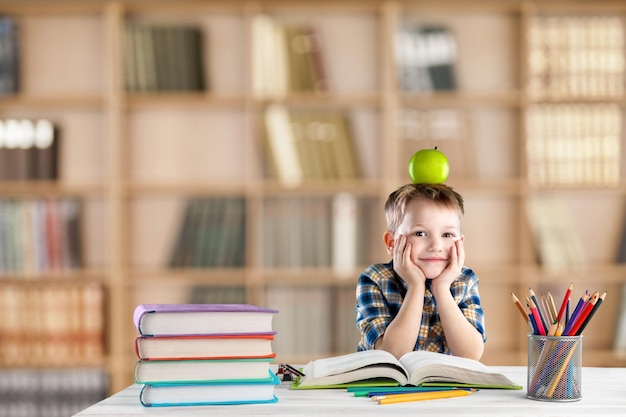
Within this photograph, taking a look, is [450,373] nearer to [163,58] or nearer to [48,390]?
[163,58]

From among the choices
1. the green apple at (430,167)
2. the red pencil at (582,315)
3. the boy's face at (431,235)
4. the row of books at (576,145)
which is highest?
the row of books at (576,145)

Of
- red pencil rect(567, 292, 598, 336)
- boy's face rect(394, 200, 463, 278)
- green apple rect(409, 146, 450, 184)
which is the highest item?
green apple rect(409, 146, 450, 184)

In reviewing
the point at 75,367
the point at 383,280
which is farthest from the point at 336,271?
the point at 383,280

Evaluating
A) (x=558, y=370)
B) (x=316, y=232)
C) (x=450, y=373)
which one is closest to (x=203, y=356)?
(x=450, y=373)

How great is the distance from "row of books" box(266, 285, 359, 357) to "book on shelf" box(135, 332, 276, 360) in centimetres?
236

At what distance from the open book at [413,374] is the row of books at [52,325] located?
244 cm

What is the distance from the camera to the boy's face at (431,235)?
1.74m

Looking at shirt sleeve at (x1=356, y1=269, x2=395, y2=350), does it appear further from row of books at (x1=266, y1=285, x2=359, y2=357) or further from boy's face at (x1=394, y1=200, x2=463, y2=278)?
row of books at (x1=266, y1=285, x2=359, y2=357)

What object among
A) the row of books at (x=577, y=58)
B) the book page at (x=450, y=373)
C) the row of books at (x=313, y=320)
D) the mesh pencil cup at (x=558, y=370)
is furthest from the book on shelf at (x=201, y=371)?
the row of books at (x=577, y=58)

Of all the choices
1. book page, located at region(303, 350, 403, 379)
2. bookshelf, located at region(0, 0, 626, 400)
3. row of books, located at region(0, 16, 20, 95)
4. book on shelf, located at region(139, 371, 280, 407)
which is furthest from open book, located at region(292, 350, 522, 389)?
row of books, located at region(0, 16, 20, 95)

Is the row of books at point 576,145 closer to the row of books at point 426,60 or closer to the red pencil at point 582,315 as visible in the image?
the row of books at point 426,60

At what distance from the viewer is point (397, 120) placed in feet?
12.1

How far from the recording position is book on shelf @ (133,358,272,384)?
4.21 feet

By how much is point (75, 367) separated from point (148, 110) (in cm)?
122
